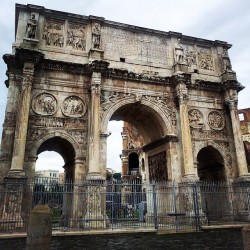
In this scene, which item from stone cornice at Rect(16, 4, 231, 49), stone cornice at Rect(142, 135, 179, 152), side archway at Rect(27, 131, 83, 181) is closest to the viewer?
side archway at Rect(27, 131, 83, 181)

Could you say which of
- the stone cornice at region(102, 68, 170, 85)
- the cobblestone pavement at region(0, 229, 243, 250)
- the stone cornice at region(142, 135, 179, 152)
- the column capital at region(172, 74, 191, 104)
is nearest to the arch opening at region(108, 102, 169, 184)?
the stone cornice at region(142, 135, 179, 152)

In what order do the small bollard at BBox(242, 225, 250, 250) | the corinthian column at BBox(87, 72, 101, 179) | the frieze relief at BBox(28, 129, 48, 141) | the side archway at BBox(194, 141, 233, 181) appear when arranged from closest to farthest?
the small bollard at BBox(242, 225, 250, 250), the corinthian column at BBox(87, 72, 101, 179), the frieze relief at BBox(28, 129, 48, 141), the side archway at BBox(194, 141, 233, 181)

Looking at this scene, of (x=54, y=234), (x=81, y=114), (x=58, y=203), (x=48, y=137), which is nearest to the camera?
(x=54, y=234)

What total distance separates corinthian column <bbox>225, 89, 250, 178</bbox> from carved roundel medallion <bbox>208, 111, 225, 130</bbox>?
0.65 metres

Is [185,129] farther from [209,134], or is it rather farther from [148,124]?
[148,124]

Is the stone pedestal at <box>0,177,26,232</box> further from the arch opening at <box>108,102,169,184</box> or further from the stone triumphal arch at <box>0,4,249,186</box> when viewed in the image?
the arch opening at <box>108,102,169,184</box>

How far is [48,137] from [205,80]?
30.1ft

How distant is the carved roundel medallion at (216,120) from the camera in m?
15.7

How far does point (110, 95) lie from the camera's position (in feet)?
46.1

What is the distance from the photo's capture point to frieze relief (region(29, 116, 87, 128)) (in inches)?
498

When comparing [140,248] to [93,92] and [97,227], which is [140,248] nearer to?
[97,227]

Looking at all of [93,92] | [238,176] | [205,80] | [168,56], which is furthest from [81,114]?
[238,176]

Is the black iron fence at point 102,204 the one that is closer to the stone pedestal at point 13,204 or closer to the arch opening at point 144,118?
the stone pedestal at point 13,204

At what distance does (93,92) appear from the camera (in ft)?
43.3
